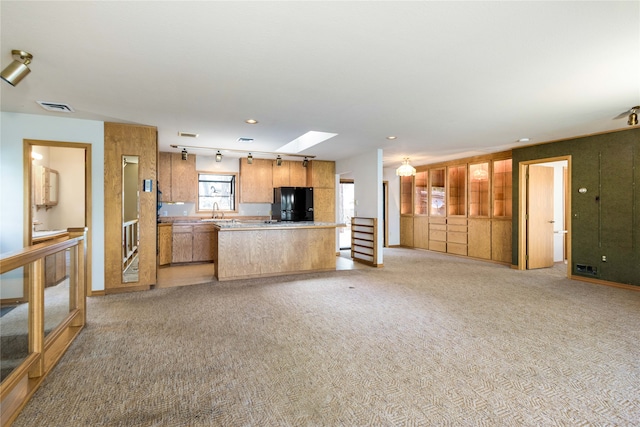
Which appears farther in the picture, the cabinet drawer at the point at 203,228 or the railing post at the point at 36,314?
the cabinet drawer at the point at 203,228

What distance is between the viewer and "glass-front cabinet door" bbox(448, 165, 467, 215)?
8.30m

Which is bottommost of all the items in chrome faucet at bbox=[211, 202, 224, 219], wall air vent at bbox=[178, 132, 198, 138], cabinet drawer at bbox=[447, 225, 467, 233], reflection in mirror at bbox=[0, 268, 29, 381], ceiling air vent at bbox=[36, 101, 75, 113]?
reflection in mirror at bbox=[0, 268, 29, 381]

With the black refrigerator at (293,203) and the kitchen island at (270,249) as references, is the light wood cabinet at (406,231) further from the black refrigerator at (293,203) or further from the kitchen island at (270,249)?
the kitchen island at (270,249)

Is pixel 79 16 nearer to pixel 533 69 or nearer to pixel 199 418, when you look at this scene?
pixel 199 418

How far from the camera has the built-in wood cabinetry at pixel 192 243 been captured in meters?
7.06

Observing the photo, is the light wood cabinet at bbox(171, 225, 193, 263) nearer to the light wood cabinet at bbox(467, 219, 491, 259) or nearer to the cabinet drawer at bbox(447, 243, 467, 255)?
the cabinet drawer at bbox(447, 243, 467, 255)

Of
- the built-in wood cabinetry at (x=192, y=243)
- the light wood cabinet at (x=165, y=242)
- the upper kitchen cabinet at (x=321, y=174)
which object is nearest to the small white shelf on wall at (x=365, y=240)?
the upper kitchen cabinet at (x=321, y=174)

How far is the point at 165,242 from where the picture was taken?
22.9ft

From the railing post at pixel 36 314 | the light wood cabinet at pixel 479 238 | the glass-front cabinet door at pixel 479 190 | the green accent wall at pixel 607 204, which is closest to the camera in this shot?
the railing post at pixel 36 314

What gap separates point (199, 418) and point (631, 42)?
159 inches

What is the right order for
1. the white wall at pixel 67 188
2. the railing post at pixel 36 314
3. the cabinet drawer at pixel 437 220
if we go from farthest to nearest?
the cabinet drawer at pixel 437 220 < the white wall at pixel 67 188 < the railing post at pixel 36 314

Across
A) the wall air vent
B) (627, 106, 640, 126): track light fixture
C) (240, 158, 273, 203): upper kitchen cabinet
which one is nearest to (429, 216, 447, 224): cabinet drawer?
(240, 158, 273, 203): upper kitchen cabinet

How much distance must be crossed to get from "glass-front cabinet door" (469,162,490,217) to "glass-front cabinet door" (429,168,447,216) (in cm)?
84

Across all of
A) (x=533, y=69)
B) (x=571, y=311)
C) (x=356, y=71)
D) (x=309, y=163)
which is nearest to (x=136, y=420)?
(x=356, y=71)
